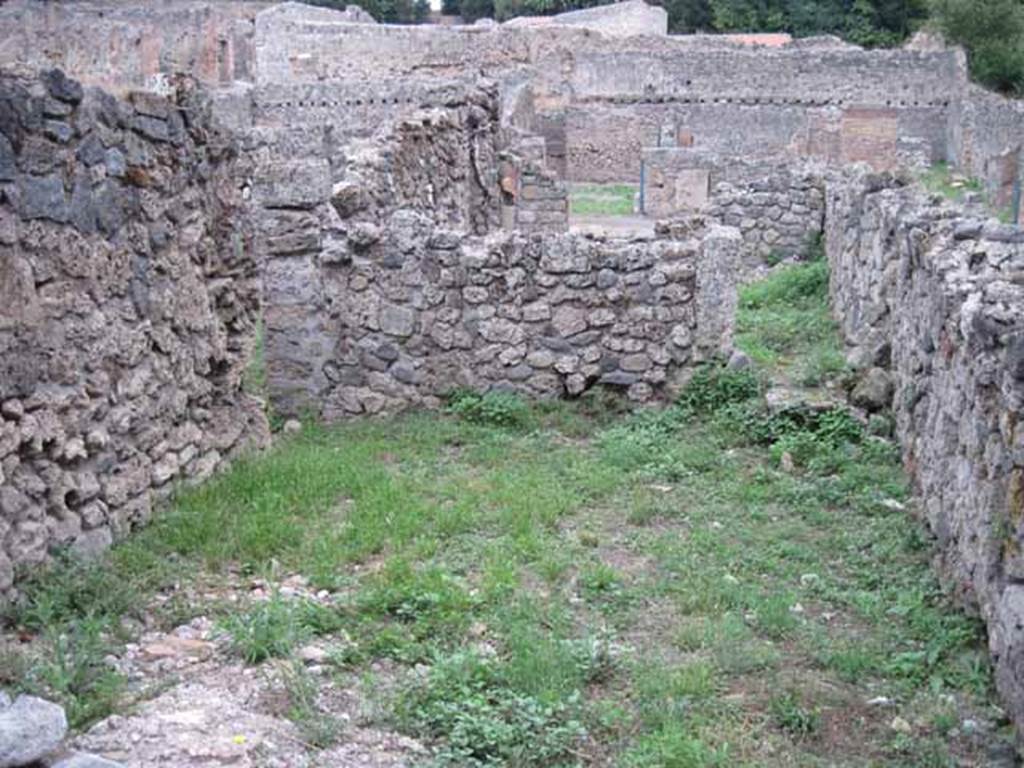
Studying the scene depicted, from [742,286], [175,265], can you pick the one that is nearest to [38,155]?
[175,265]

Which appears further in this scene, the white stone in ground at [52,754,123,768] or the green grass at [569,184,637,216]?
→ the green grass at [569,184,637,216]

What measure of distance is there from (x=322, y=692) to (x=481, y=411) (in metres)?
3.99

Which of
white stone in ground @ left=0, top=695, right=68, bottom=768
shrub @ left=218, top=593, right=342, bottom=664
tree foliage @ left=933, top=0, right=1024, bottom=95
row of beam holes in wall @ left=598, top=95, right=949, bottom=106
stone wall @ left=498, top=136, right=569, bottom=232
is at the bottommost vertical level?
shrub @ left=218, top=593, right=342, bottom=664

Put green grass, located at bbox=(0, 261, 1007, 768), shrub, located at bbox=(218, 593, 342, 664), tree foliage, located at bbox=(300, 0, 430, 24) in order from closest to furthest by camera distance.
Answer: green grass, located at bbox=(0, 261, 1007, 768) < shrub, located at bbox=(218, 593, 342, 664) < tree foliage, located at bbox=(300, 0, 430, 24)

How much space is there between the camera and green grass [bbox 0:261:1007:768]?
4211 mm

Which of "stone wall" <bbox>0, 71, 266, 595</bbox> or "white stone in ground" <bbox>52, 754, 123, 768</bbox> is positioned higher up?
"stone wall" <bbox>0, 71, 266, 595</bbox>

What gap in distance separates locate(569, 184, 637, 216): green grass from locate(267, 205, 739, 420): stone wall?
44.7ft

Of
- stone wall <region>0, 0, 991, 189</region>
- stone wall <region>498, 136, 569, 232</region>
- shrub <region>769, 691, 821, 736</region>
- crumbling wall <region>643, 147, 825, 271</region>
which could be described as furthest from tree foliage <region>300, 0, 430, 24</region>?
shrub <region>769, 691, 821, 736</region>

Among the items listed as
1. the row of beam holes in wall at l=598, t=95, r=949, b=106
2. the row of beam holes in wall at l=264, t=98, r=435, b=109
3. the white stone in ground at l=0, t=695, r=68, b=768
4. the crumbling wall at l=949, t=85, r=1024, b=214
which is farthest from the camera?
the row of beam holes in wall at l=598, t=95, r=949, b=106

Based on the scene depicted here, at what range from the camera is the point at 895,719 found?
433 cm

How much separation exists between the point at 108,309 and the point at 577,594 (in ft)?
8.02

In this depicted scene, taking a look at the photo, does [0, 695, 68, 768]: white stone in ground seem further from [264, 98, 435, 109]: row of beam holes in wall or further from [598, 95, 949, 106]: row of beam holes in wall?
[598, 95, 949, 106]: row of beam holes in wall

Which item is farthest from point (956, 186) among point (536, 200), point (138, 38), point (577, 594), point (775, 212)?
point (138, 38)

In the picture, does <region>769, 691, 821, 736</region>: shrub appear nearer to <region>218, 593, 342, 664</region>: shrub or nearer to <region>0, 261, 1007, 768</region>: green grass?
<region>0, 261, 1007, 768</region>: green grass
